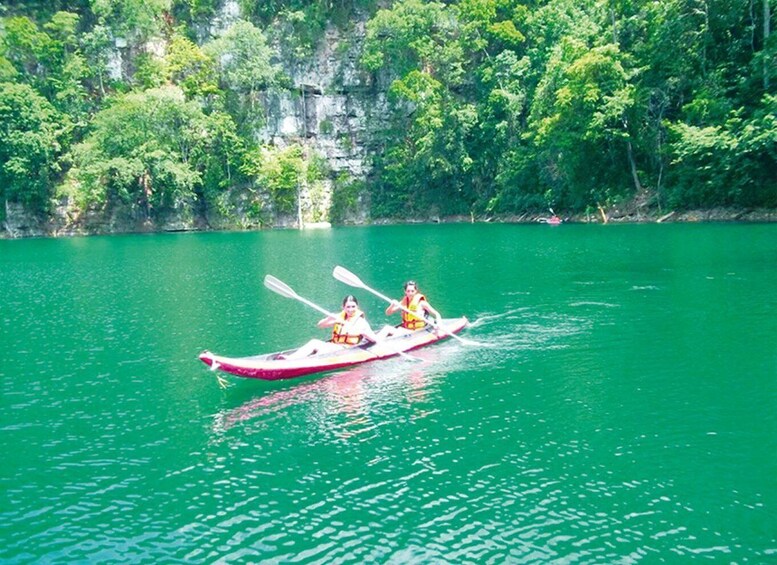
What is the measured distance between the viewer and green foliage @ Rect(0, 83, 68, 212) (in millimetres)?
65500

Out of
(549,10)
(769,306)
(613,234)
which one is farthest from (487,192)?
(769,306)

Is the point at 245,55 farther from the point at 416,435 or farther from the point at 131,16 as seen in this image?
the point at 416,435

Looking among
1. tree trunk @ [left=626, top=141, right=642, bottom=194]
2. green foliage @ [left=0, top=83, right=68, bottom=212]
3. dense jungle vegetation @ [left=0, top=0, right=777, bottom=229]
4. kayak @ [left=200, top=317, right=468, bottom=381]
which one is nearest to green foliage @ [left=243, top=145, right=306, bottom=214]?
dense jungle vegetation @ [left=0, top=0, right=777, bottom=229]

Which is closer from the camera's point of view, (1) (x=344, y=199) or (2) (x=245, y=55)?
(2) (x=245, y=55)

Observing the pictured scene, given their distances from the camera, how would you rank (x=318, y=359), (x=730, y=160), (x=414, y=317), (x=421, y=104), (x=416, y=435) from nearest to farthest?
1. (x=416, y=435)
2. (x=318, y=359)
3. (x=414, y=317)
4. (x=730, y=160)
5. (x=421, y=104)

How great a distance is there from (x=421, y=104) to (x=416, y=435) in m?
58.8

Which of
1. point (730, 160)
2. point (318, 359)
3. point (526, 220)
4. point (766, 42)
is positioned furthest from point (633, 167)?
point (318, 359)

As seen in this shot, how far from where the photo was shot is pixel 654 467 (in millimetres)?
10258

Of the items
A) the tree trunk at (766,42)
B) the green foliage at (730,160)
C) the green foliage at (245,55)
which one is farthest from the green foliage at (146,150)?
the tree trunk at (766,42)

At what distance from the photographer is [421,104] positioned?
66938 millimetres

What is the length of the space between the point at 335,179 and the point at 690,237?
148 ft

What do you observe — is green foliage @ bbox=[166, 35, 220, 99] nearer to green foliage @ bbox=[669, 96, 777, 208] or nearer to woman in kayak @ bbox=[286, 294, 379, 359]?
green foliage @ bbox=[669, 96, 777, 208]

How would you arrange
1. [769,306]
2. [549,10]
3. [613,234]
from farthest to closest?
[549,10]
[613,234]
[769,306]

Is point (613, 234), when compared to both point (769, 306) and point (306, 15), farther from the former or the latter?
point (306, 15)
